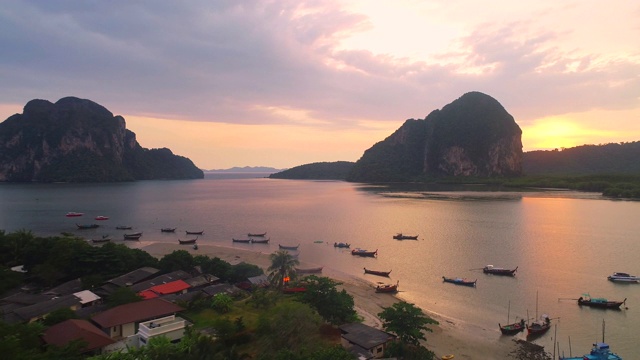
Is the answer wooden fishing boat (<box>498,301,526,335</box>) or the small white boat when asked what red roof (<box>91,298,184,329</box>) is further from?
the small white boat

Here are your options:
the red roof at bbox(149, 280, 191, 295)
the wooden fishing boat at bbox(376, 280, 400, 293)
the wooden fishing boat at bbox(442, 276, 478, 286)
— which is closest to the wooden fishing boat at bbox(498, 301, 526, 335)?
the wooden fishing boat at bbox(442, 276, 478, 286)

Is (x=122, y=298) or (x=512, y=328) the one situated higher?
(x=122, y=298)

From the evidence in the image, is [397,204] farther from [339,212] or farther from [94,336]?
[94,336]

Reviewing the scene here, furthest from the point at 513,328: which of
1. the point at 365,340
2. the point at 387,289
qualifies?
the point at 365,340

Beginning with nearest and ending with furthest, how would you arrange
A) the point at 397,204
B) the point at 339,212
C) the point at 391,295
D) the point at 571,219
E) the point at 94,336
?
the point at 94,336
the point at 391,295
the point at 571,219
the point at 339,212
the point at 397,204

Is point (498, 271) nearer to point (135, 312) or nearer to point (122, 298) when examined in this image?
point (135, 312)

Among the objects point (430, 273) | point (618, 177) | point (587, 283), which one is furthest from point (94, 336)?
point (618, 177)

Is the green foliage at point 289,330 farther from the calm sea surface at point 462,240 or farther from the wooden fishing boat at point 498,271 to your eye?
the wooden fishing boat at point 498,271
